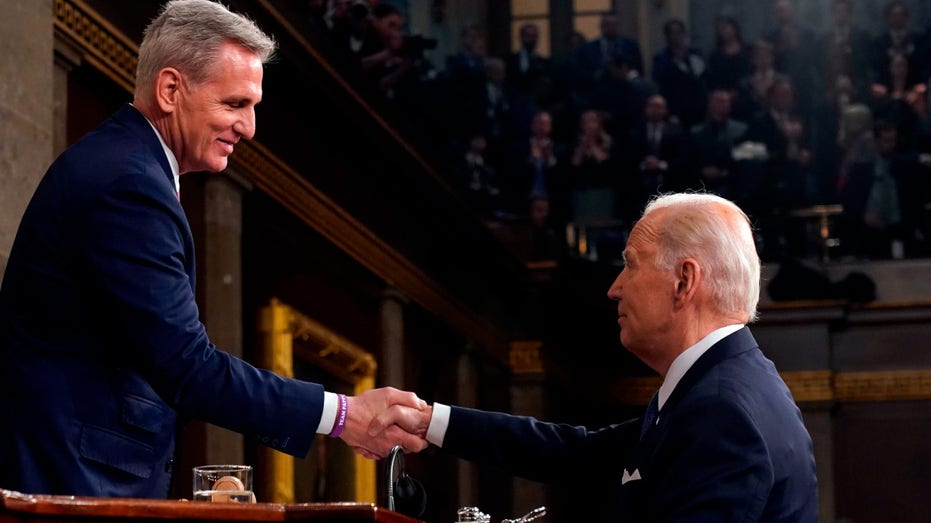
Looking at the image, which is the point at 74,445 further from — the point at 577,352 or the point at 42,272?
the point at 577,352

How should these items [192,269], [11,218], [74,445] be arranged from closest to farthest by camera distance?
[74,445] < [192,269] < [11,218]

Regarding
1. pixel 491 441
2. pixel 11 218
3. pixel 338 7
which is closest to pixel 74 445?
pixel 491 441

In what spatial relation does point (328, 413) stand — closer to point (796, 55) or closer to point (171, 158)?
point (171, 158)

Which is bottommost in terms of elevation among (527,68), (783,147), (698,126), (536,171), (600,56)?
(536,171)

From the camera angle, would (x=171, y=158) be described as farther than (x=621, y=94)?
No

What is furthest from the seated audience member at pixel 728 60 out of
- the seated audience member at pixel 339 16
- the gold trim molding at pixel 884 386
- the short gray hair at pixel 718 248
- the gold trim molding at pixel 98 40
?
the short gray hair at pixel 718 248

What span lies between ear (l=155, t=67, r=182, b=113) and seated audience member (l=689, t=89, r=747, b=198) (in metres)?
11.8

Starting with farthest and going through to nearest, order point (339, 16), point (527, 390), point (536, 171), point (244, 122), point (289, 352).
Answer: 1. point (536, 171)
2. point (527, 390)
3. point (339, 16)
4. point (289, 352)
5. point (244, 122)

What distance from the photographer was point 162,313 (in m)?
2.82

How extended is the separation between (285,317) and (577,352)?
705cm

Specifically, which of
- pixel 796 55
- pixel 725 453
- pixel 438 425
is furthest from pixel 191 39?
pixel 796 55

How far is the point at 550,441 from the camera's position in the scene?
355cm

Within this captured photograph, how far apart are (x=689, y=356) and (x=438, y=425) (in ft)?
2.55

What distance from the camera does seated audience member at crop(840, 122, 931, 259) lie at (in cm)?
1523
